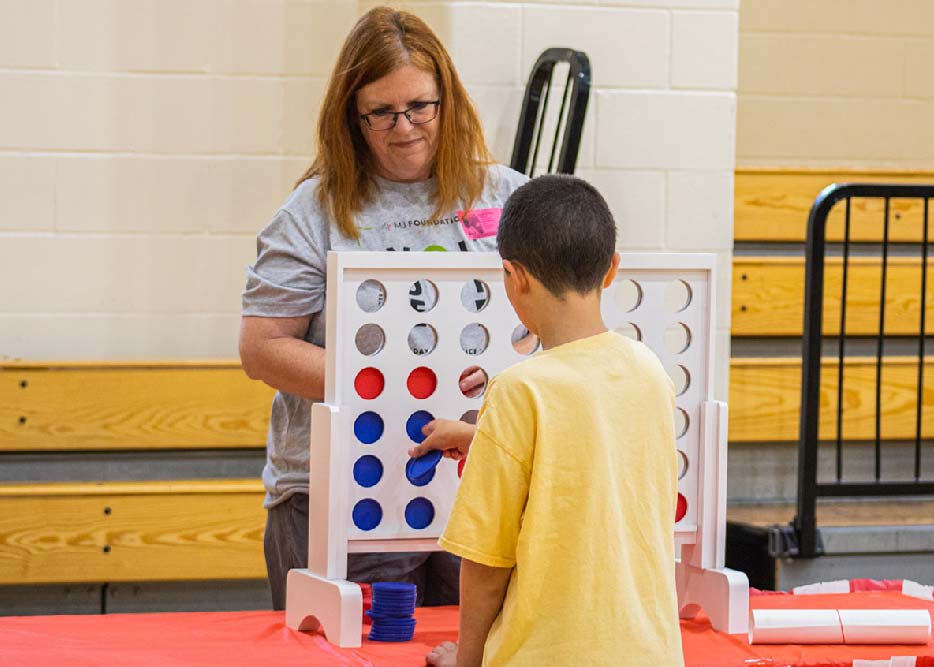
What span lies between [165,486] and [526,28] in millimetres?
1438

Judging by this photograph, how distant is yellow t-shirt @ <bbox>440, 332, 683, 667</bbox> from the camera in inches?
50.4

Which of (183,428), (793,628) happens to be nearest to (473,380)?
(793,628)

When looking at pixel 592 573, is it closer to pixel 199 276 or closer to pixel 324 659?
pixel 324 659

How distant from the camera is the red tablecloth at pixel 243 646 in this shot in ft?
4.97

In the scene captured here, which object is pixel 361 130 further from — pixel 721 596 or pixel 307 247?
pixel 721 596

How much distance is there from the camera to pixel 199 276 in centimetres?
350

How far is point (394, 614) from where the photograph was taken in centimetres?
160

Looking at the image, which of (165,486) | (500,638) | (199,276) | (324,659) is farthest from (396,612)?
(199,276)

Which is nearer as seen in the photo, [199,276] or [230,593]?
[230,593]

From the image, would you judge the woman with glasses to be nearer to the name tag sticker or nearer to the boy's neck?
the name tag sticker

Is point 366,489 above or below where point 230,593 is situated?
above

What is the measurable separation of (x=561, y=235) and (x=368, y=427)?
45cm

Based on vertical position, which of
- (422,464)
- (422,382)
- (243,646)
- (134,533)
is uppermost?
(422,382)

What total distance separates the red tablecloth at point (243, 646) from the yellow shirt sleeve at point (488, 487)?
0.28 m
